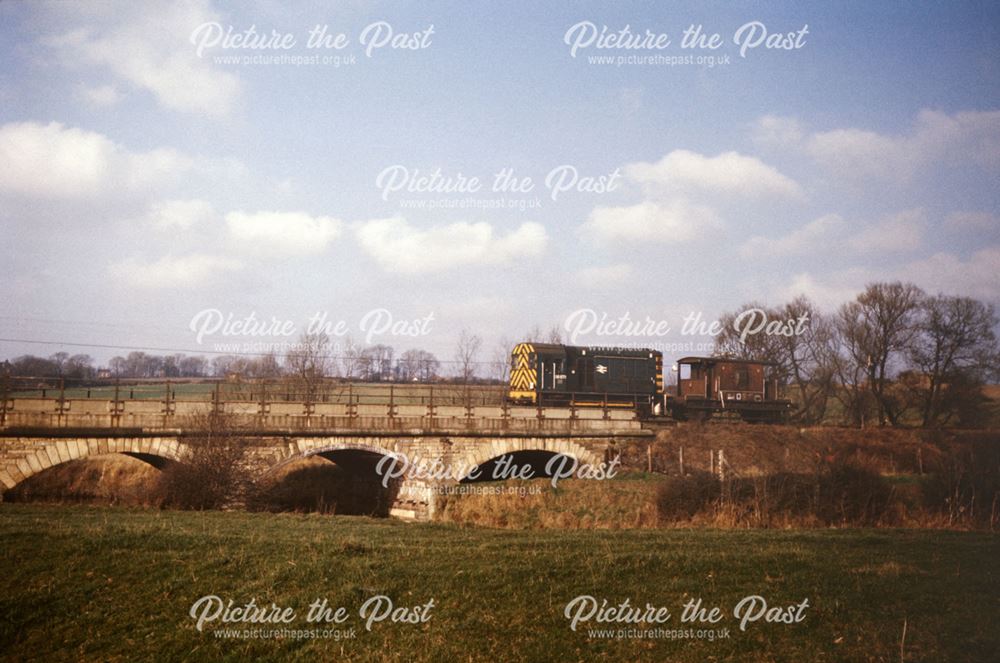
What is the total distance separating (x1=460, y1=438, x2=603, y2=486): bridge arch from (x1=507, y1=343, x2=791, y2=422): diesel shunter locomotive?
675 centimetres

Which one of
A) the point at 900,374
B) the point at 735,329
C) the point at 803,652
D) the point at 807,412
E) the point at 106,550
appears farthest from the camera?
the point at 735,329

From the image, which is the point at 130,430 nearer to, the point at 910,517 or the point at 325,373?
the point at 325,373

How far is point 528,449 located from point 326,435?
293 inches

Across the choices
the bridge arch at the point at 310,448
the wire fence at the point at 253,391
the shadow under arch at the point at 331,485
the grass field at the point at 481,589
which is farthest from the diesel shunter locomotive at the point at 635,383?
the grass field at the point at 481,589

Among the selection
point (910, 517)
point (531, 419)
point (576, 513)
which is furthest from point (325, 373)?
point (910, 517)

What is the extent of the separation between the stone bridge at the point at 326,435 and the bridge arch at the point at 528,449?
0.04 m

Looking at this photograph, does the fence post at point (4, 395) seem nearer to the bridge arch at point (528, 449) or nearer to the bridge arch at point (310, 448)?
the bridge arch at point (310, 448)

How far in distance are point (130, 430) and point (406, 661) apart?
16137 millimetres

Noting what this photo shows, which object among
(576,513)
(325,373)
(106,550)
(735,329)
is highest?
(735,329)

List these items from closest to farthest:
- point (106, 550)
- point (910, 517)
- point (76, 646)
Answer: point (76, 646), point (106, 550), point (910, 517)

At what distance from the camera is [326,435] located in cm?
2150

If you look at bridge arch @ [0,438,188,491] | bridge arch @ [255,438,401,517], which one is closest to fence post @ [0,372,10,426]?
bridge arch @ [0,438,188,491]

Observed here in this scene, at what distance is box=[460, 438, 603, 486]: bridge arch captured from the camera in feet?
75.9

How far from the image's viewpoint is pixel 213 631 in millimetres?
8359
